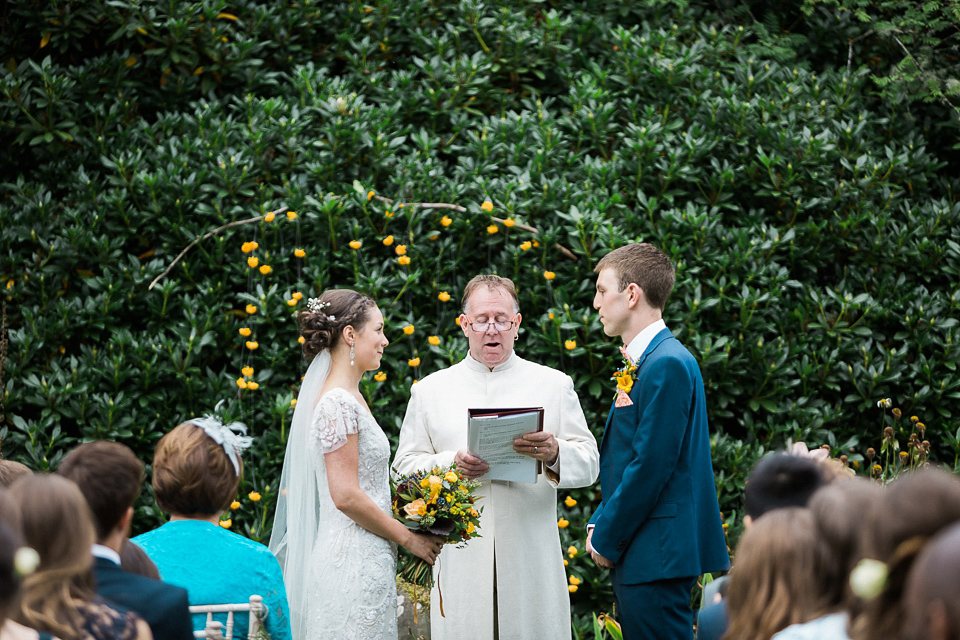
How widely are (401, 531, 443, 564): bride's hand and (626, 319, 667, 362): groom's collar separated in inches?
43.3

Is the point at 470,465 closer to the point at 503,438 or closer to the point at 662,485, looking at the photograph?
the point at 503,438

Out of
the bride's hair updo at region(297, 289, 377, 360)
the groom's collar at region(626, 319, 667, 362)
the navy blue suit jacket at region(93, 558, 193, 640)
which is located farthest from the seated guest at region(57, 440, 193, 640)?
the groom's collar at region(626, 319, 667, 362)

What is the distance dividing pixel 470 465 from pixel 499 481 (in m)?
0.31

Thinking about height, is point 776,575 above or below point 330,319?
below

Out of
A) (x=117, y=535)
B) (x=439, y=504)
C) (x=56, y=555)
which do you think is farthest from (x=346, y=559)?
(x=56, y=555)

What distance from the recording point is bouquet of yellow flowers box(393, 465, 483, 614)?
353cm

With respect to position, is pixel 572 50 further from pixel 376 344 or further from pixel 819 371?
pixel 376 344

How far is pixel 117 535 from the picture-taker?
7.28 feet

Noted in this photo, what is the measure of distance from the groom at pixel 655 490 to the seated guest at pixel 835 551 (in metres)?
1.54

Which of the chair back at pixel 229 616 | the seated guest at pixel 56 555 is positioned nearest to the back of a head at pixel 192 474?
the chair back at pixel 229 616

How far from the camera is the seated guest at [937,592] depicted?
1358 mm

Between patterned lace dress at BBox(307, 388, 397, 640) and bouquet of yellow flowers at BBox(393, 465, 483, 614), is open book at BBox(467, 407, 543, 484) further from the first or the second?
patterned lace dress at BBox(307, 388, 397, 640)

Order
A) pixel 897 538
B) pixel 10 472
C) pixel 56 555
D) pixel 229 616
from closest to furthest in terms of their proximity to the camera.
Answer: pixel 897 538 → pixel 56 555 → pixel 229 616 → pixel 10 472

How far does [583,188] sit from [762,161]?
49.1 inches
